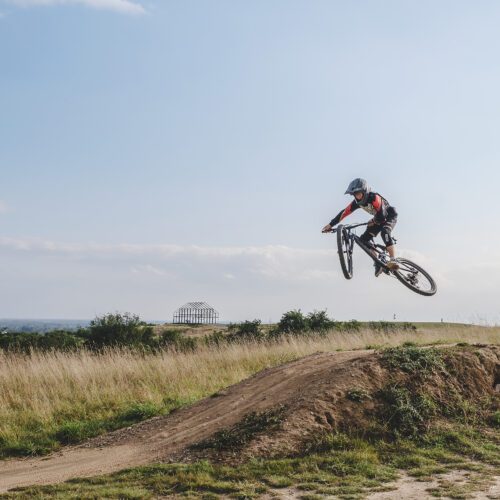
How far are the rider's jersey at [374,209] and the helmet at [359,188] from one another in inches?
3.7

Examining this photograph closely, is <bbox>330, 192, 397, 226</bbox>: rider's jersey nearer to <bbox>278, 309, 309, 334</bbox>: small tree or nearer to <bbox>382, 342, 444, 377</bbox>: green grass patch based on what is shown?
<bbox>382, 342, 444, 377</bbox>: green grass patch

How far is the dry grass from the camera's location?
583 inches

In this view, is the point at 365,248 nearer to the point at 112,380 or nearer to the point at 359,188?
the point at 359,188

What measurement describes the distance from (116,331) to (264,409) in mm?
18493

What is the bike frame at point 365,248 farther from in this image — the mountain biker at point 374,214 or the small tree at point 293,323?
the small tree at point 293,323

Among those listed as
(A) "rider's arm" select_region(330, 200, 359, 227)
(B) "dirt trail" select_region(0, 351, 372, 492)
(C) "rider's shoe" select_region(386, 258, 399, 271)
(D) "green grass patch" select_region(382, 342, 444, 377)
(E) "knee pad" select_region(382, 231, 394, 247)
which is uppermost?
(A) "rider's arm" select_region(330, 200, 359, 227)

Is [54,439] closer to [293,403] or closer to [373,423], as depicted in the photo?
[293,403]

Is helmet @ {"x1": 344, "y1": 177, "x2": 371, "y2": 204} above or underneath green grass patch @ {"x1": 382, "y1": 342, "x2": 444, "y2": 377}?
above

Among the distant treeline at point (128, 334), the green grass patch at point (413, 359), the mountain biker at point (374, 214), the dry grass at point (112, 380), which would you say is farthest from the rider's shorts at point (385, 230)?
the distant treeline at point (128, 334)

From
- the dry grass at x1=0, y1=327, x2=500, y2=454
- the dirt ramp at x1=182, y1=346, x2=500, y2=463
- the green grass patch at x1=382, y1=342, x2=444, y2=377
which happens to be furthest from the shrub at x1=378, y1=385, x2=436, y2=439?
the dry grass at x1=0, y1=327, x2=500, y2=454

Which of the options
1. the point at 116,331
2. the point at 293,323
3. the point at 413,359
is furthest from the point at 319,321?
the point at 413,359

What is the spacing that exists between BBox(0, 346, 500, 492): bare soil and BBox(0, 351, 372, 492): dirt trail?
1 cm

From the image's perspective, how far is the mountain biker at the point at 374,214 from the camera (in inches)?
432

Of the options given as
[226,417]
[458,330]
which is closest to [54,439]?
[226,417]
